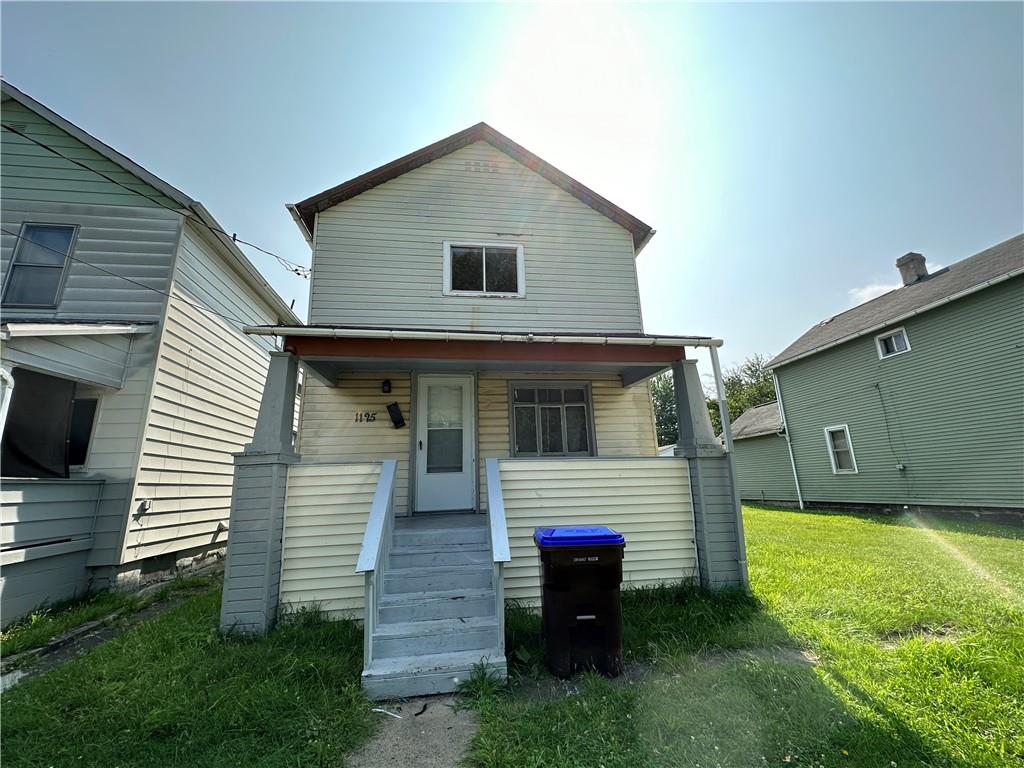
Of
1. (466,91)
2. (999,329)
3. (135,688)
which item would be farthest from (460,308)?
(999,329)

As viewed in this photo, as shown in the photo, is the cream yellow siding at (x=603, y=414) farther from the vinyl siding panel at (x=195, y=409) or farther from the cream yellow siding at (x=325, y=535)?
the vinyl siding panel at (x=195, y=409)

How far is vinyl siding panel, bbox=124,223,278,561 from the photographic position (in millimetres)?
5859

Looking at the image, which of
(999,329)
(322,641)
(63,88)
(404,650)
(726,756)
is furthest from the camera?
(999,329)

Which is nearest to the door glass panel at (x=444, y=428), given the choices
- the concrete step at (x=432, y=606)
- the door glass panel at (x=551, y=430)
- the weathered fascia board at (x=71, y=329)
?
the door glass panel at (x=551, y=430)

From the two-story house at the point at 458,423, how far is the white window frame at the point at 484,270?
4cm

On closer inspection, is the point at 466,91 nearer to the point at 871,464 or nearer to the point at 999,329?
the point at 999,329

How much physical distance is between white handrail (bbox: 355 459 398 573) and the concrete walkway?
1.00m

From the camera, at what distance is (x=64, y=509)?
16.1 ft

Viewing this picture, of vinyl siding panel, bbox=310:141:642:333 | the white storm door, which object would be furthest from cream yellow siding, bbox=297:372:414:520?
vinyl siding panel, bbox=310:141:642:333

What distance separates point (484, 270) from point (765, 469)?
14.9 m

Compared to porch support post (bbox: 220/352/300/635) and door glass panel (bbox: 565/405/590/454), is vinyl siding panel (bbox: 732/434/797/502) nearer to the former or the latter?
door glass panel (bbox: 565/405/590/454)

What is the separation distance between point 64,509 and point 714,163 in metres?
11.7

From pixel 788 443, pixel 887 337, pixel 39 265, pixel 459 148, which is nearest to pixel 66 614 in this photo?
pixel 39 265

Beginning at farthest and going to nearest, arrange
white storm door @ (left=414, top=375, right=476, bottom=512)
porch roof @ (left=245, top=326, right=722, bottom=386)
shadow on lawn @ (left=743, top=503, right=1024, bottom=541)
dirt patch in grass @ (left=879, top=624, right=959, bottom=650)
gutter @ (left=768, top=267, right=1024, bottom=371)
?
gutter @ (left=768, top=267, right=1024, bottom=371) → shadow on lawn @ (left=743, top=503, right=1024, bottom=541) → white storm door @ (left=414, top=375, right=476, bottom=512) → porch roof @ (left=245, top=326, right=722, bottom=386) → dirt patch in grass @ (left=879, top=624, right=959, bottom=650)
